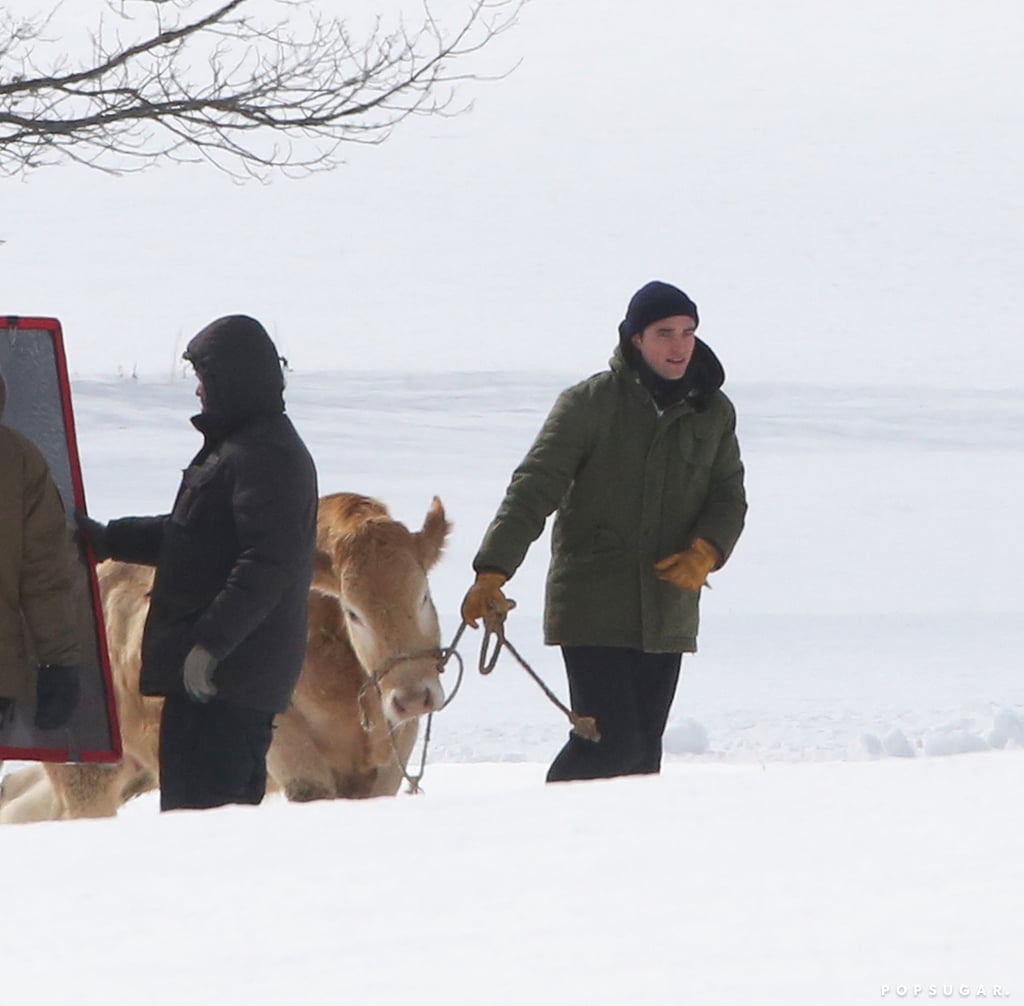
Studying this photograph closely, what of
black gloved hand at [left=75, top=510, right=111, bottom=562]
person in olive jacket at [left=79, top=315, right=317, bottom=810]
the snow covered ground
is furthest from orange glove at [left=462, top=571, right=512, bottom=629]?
the snow covered ground

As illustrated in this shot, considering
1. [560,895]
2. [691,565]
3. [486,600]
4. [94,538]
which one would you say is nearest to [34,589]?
[94,538]

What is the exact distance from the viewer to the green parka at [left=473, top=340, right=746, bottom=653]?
5.43m

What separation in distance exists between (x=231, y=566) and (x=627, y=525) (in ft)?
3.69

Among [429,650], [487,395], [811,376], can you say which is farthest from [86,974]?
[811,376]

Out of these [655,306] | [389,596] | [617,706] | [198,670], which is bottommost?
[617,706]

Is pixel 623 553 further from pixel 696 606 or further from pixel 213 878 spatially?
pixel 213 878

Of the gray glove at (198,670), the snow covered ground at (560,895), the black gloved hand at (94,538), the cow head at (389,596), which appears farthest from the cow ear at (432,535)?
the snow covered ground at (560,895)

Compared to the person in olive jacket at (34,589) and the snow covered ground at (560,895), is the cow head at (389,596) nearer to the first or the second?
the person in olive jacket at (34,589)

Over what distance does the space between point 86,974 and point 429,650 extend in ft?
12.5

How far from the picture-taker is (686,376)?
5.54m

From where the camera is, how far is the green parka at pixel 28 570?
4.80 m

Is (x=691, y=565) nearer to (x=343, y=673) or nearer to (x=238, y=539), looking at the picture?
(x=238, y=539)

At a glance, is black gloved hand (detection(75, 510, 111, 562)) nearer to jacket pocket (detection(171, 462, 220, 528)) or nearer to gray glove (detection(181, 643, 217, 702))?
jacket pocket (detection(171, 462, 220, 528))

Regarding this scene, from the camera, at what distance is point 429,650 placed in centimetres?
633
